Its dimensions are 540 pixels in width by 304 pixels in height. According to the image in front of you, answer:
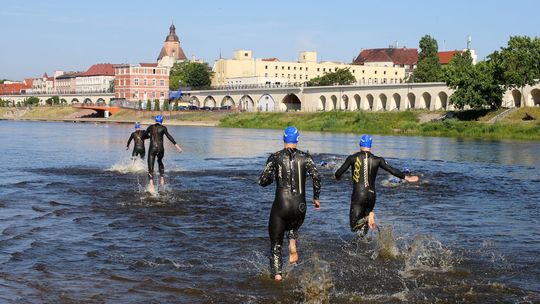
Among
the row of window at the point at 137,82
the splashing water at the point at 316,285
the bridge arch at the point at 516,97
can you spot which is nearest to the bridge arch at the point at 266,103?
the row of window at the point at 137,82

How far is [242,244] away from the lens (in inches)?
578

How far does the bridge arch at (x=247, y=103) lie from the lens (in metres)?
149

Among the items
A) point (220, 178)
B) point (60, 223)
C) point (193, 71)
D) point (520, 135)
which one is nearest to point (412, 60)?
point (193, 71)

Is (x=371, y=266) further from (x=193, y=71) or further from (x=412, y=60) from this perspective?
(x=412, y=60)

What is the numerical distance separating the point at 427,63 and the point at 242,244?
122311mm

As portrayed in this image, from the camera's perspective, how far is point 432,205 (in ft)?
69.1

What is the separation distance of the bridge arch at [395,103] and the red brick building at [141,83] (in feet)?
223

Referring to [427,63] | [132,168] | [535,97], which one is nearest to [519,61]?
[535,97]

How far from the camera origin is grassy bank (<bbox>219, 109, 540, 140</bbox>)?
7400 cm

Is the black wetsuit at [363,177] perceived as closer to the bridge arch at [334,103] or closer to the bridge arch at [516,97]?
the bridge arch at [516,97]

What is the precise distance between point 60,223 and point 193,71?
167 metres

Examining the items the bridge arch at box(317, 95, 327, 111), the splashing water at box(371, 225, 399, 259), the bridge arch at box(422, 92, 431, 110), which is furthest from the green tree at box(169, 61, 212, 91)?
the splashing water at box(371, 225, 399, 259)

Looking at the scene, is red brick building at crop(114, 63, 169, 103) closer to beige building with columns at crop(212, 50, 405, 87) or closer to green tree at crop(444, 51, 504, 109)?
beige building with columns at crop(212, 50, 405, 87)

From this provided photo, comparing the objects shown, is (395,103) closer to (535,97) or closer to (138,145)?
(535,97)
